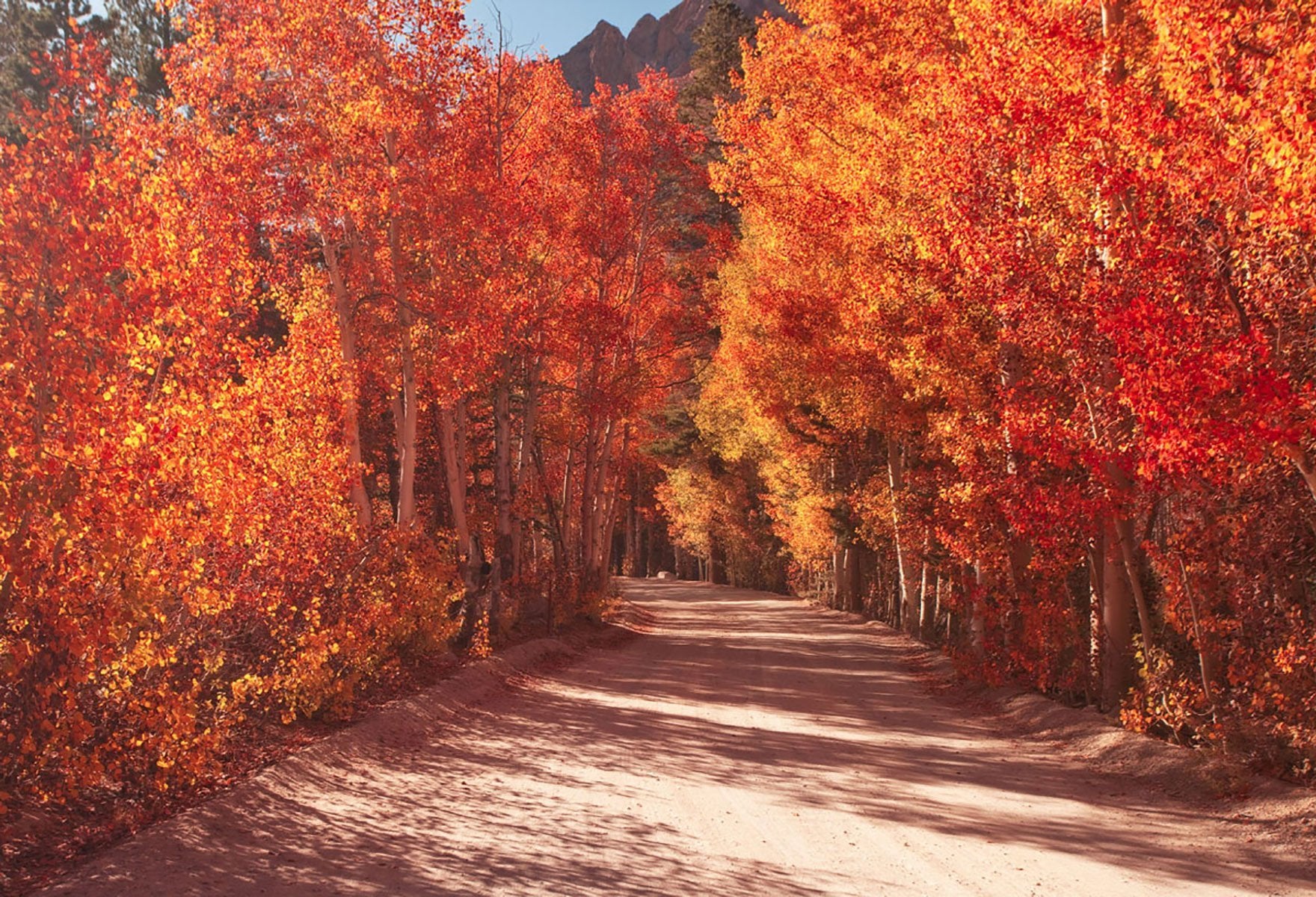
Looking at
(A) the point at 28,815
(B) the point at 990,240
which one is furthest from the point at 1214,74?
(A) the point at 28,815

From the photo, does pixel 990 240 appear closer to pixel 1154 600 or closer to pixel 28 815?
pixel 1154 600

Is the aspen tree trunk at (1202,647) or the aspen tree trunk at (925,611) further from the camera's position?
the aspen tree trunk at (925,611)

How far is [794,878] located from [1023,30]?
8.62 meters

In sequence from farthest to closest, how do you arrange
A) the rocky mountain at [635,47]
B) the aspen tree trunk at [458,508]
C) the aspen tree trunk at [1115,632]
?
the rocky mountain at [635,47], the aspen tree trunk at [458,508], the aspen tree trunk at [1115,632]

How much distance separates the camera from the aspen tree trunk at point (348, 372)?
14.0 metres

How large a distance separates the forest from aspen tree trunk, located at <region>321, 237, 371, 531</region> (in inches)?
3.0

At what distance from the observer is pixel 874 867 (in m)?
6.45

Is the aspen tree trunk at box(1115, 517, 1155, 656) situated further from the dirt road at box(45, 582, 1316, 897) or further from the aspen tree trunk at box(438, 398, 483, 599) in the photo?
the aspen tree trunk at box(438, 398, 483, 599)

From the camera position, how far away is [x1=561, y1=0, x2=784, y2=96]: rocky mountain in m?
165

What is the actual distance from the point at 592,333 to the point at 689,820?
15431 mm

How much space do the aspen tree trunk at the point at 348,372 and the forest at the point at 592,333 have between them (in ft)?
0.25

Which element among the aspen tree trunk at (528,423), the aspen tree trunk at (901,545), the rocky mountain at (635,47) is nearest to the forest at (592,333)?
the aspen tree trunk at (528,423)

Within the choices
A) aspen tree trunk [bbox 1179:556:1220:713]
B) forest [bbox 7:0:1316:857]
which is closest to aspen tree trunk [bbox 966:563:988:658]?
forest [bbox 7:0:1316:857]

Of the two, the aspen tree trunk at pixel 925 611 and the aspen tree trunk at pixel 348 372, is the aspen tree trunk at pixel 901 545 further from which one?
the aspen tree trunk at pixel 348 372
